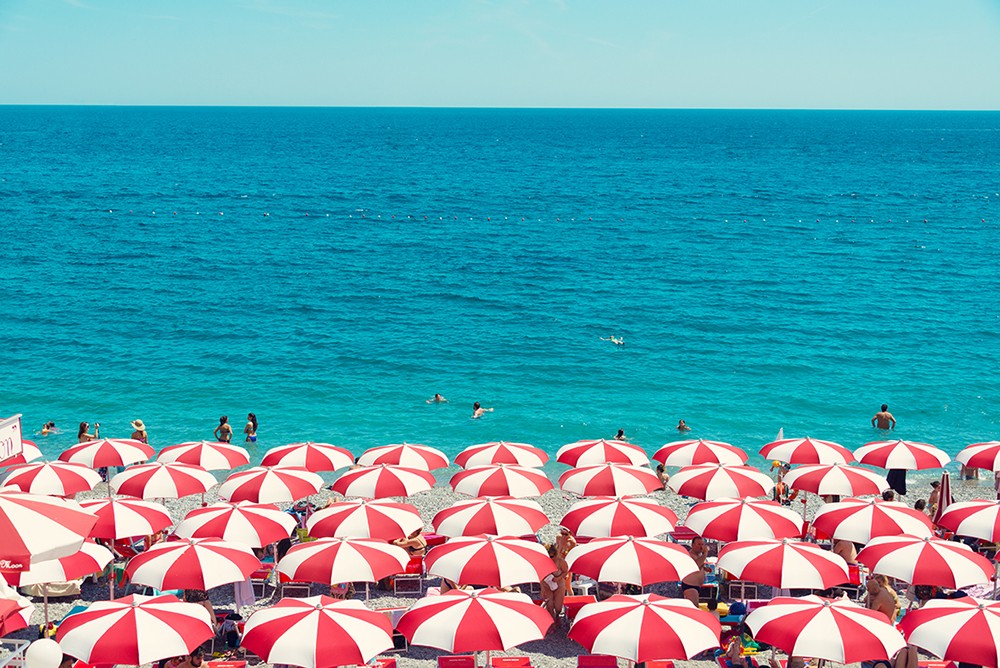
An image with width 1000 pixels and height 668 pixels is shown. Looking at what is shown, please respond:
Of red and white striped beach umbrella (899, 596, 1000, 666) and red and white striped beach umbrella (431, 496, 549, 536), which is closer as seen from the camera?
red and white striped beach umbrella (899, 596, 1000, 666)

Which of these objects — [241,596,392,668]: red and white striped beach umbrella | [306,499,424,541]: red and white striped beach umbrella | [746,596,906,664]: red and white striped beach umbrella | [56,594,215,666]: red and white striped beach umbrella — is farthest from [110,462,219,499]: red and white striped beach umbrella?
[746,596,906,664]: red and white striped beach umbrella

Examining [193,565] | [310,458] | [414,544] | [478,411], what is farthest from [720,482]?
[478,411]

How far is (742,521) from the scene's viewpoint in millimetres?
14258

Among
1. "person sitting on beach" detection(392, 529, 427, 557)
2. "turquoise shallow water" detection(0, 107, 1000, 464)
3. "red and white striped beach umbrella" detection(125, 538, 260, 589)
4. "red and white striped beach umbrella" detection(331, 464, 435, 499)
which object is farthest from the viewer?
"turquoise shallow water" detection(0, 107, 1000, 464)

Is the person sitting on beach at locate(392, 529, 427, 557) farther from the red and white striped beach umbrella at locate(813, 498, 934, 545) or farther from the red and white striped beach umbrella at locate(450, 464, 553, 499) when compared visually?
the red and white striped beach umbrella at locate(813, 498, 934, 545)

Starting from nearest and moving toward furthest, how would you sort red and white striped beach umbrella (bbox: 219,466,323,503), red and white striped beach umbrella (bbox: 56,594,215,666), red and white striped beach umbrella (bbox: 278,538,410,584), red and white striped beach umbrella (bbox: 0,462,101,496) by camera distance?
red and white striped beach umbrella (bbox: 56,594,215,666), red and white striped beach umbrella (bbox: 278,538,410,584), red and white striped beach umbrella (bbox: 219,466,323,503), red and white striped beach umbrella (bbox: 0,462,101,496)

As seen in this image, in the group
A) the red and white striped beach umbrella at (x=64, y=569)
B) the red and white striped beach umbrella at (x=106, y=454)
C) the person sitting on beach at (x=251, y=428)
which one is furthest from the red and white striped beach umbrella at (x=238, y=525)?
the person sitting on beach at (x=251, y=428)

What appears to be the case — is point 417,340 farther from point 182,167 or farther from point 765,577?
point 182,167

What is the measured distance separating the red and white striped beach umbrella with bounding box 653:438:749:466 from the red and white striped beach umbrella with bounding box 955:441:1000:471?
175 inches

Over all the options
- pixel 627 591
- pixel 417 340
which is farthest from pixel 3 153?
pixel 627 591

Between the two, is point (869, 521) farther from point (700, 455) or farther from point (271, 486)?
point (271, 486)

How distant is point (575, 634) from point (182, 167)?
115 meters

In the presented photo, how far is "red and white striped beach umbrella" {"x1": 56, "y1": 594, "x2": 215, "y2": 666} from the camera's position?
10.2 metres

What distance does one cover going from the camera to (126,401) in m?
30.4
